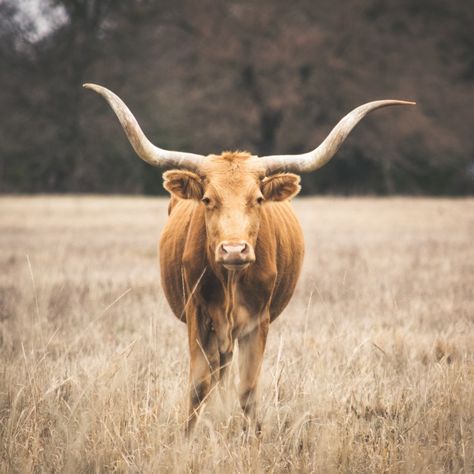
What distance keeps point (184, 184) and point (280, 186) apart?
0.59 meters

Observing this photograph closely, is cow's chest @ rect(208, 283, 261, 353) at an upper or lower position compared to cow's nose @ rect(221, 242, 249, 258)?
lower

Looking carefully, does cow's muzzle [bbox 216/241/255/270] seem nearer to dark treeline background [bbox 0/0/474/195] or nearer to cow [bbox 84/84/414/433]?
cow [bbox 84/84/414/433]

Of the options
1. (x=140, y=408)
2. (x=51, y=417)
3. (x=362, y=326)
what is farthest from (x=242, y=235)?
(x=362, y=326)

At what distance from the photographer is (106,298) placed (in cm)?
731

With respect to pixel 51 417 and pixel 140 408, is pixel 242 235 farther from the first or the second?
pixel 51 417

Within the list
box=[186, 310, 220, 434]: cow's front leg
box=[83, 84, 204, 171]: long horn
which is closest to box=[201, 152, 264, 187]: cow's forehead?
box=[83, 84, 204, 171]: long horn

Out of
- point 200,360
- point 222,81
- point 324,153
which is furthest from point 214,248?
point 222,81

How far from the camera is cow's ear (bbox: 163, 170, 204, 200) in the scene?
3.71 metres

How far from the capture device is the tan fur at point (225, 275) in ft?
11.8

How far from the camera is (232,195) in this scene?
3.54m

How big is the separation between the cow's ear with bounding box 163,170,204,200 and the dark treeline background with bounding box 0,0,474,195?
24.6m

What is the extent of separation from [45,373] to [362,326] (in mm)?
3180

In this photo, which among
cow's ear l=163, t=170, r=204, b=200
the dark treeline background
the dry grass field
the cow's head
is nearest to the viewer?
the dry grass field

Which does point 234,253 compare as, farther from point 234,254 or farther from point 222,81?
point 222,81
